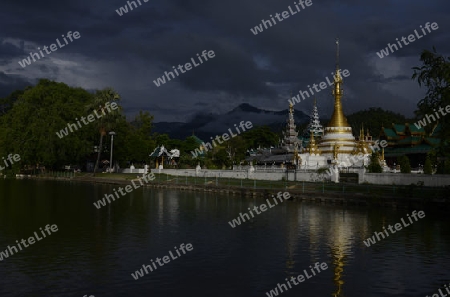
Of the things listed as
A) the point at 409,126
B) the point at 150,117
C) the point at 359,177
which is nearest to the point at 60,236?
the point at 359,177

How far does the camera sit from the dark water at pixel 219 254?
46.7ft

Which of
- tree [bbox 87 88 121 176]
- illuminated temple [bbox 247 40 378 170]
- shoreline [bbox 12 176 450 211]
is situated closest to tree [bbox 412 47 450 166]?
shoreline [bbox 12 176 450 211]

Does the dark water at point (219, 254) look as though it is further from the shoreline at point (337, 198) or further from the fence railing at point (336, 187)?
the fence railing at point (336, 187)

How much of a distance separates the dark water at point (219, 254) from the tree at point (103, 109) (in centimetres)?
4593

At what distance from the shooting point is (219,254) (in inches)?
728

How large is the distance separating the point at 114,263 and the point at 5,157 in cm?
6647

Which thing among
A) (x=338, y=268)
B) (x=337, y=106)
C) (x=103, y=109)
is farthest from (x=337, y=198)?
(x=103, y=109)

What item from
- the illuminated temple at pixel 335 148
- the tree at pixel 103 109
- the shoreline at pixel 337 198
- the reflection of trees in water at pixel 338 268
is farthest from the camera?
→ the tree at pixel 103 109

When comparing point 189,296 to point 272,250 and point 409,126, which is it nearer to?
point 272,250

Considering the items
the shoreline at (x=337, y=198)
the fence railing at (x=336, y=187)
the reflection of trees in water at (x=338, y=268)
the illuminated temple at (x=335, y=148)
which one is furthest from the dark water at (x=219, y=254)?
the illuminated temple at (x=335, y=148)

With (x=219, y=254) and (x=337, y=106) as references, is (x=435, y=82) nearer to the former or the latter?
(x=219, y=254)

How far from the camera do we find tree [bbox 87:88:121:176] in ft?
249

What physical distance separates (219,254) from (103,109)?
60482mm

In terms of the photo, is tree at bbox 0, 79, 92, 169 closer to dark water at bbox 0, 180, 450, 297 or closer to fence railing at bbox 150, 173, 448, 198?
fence railing at bbox 150, 173, 448, 198
